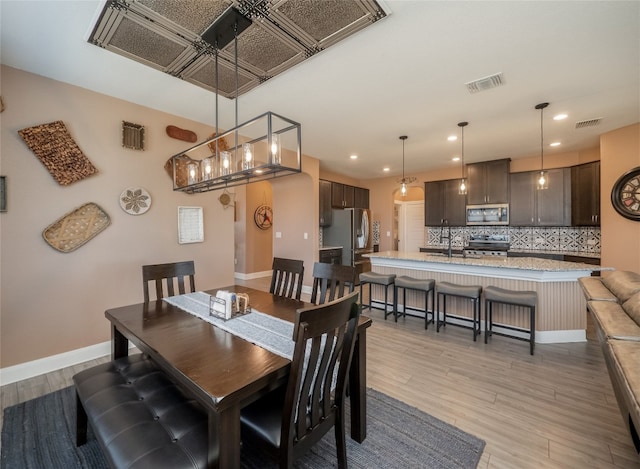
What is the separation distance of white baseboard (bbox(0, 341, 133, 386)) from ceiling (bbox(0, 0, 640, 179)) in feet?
8.65

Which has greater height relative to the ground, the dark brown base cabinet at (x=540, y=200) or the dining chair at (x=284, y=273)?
the dark brown base cabinet at (x=540, y=200)

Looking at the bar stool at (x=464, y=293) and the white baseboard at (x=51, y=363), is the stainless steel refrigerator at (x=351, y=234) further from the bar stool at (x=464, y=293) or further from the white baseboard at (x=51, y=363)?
the white baseboard at (x=51, y=363)

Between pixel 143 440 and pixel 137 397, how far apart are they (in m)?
A: 0.39

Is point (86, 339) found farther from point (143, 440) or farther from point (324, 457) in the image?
point (324, 457)

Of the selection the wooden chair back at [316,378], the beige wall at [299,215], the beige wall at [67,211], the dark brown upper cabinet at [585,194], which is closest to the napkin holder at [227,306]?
the wooden chair back at [316,378]

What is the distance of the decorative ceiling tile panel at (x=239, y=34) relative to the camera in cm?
167

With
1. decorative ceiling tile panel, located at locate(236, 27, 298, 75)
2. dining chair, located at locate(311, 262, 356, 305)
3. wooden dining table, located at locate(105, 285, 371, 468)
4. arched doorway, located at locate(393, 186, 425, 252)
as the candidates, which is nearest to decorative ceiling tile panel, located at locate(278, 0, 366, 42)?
decorative ceiling tile panel, located at locate(236, 27, 298, 75)

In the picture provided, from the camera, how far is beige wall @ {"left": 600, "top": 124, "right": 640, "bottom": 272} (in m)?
3.64

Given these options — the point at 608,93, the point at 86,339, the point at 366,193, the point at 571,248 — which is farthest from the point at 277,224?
the point at 571,248

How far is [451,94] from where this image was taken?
113 inches

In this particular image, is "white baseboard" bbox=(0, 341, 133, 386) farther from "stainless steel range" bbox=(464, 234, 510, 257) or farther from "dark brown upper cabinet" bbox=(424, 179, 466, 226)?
"dark brown upper cabinet" bbox=(424, 179, 466, 226)

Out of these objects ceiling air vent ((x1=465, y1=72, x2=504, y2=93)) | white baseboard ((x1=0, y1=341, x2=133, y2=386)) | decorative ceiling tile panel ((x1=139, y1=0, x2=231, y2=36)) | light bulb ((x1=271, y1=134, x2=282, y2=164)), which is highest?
ceiling air vent ((x1=465, y1=72, x2=504, y2=93))

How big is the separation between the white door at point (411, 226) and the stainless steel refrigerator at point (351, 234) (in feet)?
5.88

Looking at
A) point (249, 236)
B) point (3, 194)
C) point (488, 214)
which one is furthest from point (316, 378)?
point (249, 236)
